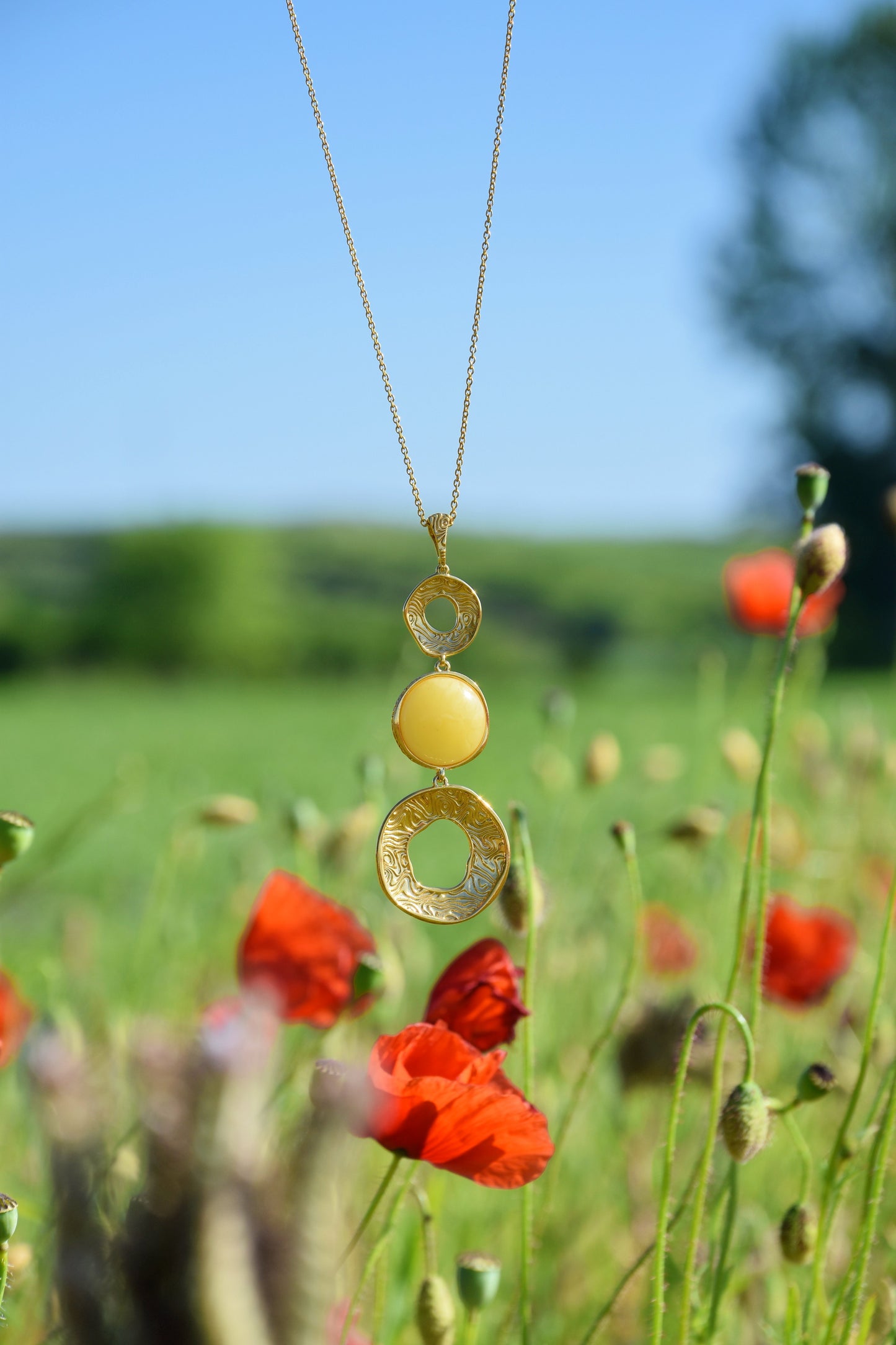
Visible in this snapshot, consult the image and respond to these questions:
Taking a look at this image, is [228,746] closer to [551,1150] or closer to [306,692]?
[306,692]

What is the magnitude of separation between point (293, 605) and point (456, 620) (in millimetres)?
8441

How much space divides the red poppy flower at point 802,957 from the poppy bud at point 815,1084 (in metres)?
0.32

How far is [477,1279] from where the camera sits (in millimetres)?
384

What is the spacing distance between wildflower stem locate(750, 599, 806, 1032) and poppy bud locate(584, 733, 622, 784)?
23cm

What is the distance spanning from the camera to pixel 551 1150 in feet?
1.20

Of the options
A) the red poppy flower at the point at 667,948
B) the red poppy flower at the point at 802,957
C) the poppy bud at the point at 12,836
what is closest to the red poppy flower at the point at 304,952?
the poppy bud at the point at 12,836

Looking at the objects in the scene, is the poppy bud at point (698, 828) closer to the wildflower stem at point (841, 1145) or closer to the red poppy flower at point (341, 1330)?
the wildflower stem at point (841, 1145)

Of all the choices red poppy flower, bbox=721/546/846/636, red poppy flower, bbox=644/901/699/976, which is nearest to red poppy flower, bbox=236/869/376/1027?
red poppy flower, bbox=644/901/699/976

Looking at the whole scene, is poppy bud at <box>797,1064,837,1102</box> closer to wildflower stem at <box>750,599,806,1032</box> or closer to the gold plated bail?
wildflower stem at <box>750,599,806,1032</box>

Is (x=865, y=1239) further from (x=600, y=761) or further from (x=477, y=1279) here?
(x=600, y=761)

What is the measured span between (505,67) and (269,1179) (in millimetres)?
608

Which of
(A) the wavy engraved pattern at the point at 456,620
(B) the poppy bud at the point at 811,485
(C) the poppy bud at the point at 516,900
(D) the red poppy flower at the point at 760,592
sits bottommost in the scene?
(C) the poppy bud at the point at 516,900

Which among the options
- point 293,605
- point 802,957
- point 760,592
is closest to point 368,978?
point 802,957

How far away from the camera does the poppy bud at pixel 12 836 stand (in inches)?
14.8
